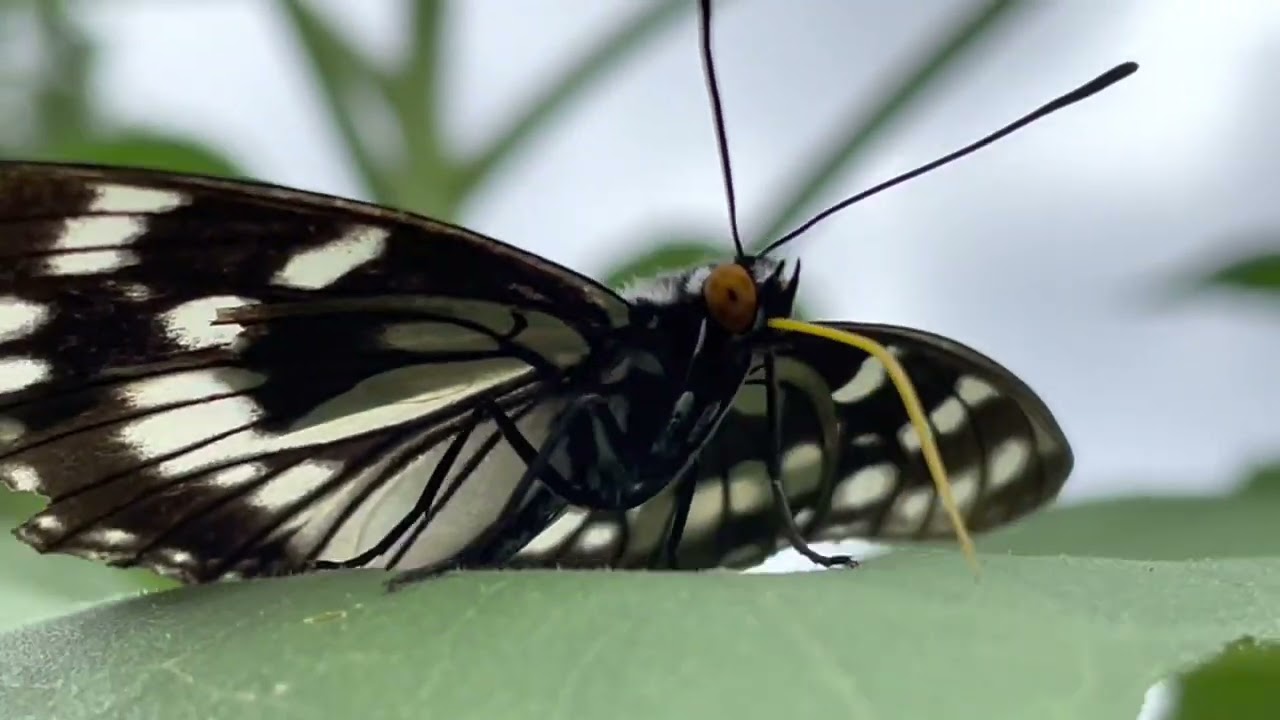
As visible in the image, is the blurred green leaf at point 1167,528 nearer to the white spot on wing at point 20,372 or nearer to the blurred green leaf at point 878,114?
the blurred green leaf at point 878,114

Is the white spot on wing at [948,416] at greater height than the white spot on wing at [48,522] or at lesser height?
lesser

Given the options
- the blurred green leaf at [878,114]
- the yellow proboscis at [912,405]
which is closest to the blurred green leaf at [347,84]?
the blurred green leaf at [878,114]

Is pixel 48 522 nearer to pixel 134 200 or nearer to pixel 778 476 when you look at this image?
pixel 134 200

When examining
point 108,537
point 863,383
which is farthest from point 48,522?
point 863,383

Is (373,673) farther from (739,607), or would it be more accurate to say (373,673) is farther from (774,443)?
(774,443)

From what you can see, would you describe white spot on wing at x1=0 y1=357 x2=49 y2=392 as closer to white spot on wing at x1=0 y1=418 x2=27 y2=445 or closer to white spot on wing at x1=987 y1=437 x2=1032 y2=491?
white spot on wing at x1=0 y1=418 x2=27 y2=445

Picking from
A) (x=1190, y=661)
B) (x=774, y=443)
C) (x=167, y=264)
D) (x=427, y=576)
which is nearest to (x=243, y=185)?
(x=167, y=264)
